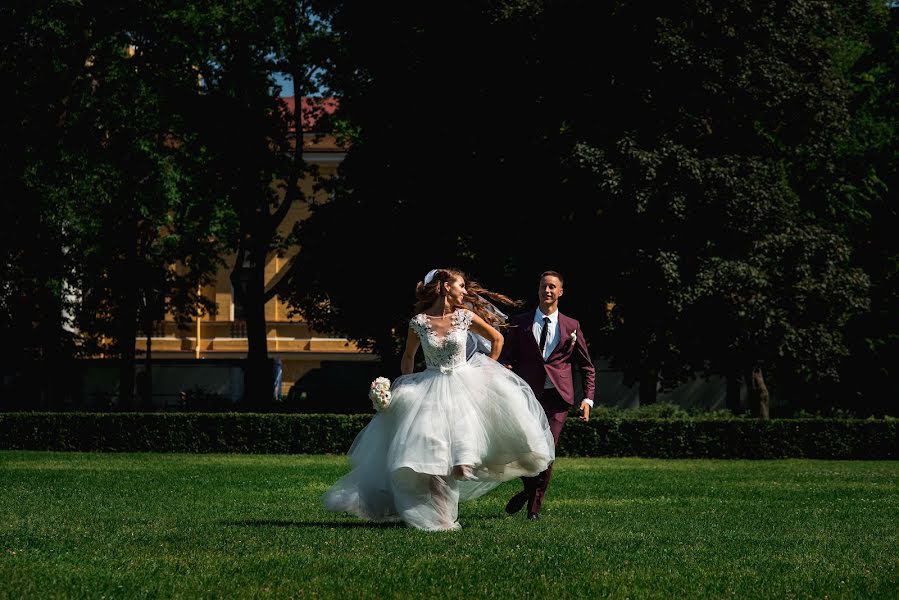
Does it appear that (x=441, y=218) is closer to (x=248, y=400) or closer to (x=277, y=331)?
(x=248, y=400)

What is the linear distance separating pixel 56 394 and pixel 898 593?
113 feet

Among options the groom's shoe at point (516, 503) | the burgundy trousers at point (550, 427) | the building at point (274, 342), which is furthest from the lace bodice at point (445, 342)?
the building at point (274, 342)

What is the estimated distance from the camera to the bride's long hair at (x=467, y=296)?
10.9m

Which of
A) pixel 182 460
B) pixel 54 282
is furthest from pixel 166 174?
pixel 182 460

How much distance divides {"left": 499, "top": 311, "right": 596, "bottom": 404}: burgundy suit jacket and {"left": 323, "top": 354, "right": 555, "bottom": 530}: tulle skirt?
2.95ft

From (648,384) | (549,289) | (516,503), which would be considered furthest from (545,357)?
(648,384)

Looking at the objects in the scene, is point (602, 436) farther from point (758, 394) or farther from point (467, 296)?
point (467, 296)

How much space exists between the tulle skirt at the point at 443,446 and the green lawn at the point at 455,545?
268mm

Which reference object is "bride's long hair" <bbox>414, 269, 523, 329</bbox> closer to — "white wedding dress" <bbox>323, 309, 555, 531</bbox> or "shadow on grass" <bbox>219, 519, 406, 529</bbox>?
"white wedding dress" <bbox>323, 309, 555, 531</bbox>

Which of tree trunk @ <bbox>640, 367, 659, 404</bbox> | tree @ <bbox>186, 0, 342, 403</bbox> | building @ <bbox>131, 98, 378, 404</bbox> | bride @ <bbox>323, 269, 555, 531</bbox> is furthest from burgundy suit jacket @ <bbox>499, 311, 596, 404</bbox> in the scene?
building @ <bbox>131, 98, 378, 404</bbox>

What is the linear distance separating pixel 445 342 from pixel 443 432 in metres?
0.86

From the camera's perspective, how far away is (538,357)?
1184 centimetres

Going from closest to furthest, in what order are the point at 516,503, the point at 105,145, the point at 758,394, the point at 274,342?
1. the point at 516,503
2. the point at 758,394
3. the point at 105,145
4. the point at 274,342

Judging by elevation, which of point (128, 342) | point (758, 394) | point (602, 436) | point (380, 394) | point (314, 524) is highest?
point (380, 394)
